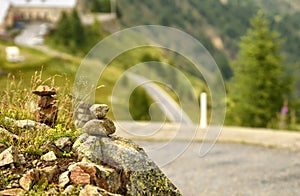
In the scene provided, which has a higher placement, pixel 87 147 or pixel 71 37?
pixel 71 37

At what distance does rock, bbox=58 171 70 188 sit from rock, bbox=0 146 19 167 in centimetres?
51

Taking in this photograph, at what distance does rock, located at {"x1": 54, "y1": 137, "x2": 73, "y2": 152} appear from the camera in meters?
Result: 5.05

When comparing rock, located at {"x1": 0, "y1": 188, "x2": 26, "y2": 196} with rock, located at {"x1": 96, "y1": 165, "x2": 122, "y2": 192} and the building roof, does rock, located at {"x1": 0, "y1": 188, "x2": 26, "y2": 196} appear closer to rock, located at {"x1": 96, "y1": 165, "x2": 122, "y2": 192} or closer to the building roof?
rock, located at {"x1": 96, "y1": 165, "x2": 122, "y2": 192}

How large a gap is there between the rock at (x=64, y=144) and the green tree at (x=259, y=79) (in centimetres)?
1717

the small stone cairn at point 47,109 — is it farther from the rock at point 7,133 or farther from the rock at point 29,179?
the rock at point 29,179

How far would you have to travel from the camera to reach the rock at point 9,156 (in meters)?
4.67

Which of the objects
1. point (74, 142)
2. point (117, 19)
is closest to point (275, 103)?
point (74, 142)

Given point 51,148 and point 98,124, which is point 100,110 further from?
point 51,148

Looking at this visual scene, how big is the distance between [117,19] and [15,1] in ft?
51.0

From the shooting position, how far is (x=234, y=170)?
29.0 ft

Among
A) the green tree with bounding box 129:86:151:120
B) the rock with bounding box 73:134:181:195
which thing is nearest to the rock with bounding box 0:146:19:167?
the rock with bounding box 73:134:181:195

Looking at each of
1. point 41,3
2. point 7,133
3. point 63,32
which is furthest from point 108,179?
point 41,3

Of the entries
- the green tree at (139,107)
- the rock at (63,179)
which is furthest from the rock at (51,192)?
the green tree at (139,107)

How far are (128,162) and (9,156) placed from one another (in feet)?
3.91
